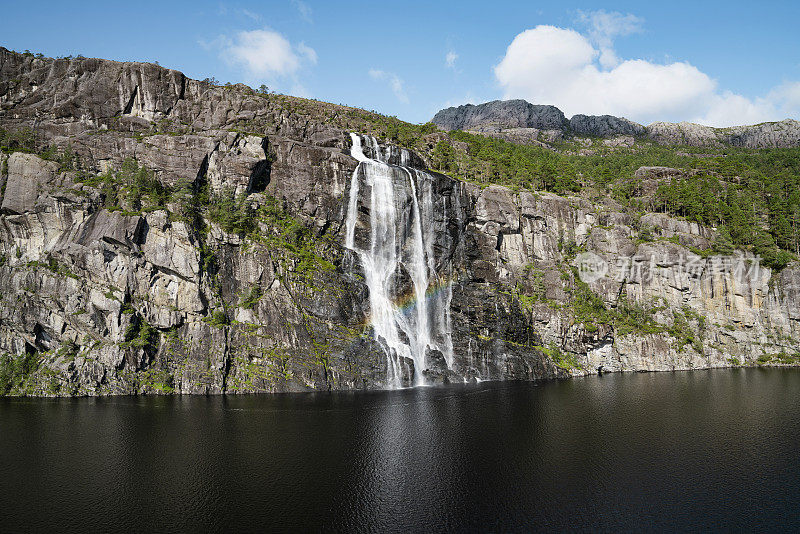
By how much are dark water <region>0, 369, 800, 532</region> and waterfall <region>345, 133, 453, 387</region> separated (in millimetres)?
12579

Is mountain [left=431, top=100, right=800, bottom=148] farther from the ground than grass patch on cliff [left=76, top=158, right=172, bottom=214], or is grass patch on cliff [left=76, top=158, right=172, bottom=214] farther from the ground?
mountain [left=431, top=100, right=800, bottom=148]

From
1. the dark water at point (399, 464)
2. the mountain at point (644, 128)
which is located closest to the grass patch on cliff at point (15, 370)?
the dark water at point (399, 464)

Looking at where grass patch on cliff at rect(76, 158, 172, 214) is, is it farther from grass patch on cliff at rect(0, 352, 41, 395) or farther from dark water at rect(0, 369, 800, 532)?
dark water at rect(0, 369, 800, 532)

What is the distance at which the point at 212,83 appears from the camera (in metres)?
77.0

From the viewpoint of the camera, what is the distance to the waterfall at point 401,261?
2319 inches

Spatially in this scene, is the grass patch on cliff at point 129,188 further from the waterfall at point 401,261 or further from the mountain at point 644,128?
the mountain at point 644,128

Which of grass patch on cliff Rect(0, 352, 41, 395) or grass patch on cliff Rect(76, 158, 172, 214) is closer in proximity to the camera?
grass patch on cliff Rect(0, 352, 41, 395)

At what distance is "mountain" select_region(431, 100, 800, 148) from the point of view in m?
174

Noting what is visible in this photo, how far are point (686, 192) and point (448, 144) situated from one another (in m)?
43.0

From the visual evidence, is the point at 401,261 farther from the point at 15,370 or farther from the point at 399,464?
the point at 15,370

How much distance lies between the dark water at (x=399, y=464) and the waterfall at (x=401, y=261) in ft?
41.3

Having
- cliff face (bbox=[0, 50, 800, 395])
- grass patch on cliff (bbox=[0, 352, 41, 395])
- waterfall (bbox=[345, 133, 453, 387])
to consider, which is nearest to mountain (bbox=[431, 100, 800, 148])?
cliff face (bbox=[0, 50, 800, 395])

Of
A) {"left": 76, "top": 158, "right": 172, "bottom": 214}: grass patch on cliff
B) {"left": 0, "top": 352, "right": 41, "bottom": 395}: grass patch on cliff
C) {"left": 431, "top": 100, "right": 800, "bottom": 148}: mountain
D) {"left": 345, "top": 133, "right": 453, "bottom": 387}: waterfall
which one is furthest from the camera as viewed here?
{"left": 431, "top": 100, "right": 800, "bottom": 148}: mountain

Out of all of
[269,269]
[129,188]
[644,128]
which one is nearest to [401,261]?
[269,269]
